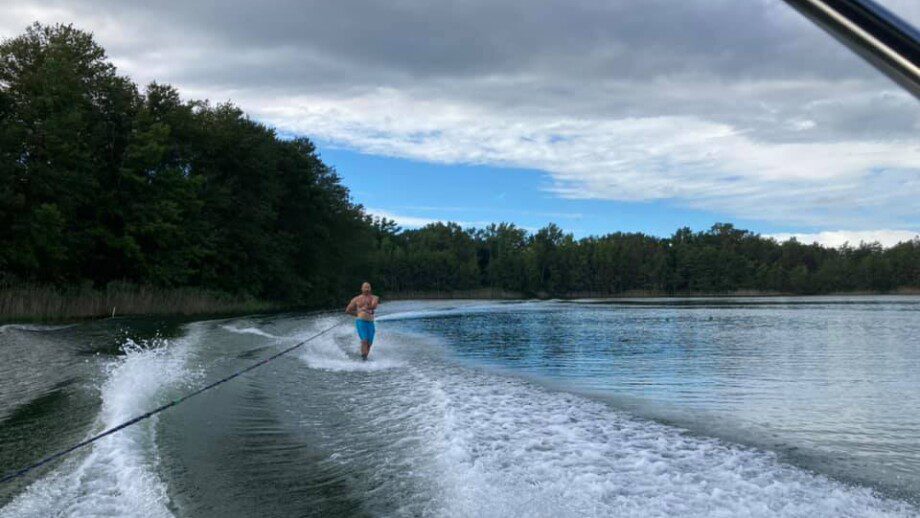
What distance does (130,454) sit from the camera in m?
6.70

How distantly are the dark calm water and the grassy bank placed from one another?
10.9 metres

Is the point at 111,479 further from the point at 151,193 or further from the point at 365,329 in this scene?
the point at 151,193

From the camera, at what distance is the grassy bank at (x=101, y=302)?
26.5 meters

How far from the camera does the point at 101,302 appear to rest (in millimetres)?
31000

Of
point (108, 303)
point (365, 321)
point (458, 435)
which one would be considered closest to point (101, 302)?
point (108, 303)

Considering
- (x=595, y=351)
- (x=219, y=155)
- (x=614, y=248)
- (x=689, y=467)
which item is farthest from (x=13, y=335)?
(x=614, y=248)

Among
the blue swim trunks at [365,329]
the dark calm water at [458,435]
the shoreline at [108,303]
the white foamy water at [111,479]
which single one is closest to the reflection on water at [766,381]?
the dark calm water at [458,435]

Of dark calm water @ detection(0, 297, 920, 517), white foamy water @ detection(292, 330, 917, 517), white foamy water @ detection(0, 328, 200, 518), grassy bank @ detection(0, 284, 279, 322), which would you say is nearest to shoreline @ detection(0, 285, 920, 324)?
grassy bank @ detection(0, 284, 279, 322)

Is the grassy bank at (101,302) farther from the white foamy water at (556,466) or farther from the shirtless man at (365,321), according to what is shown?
the white foamy water at (556,466)

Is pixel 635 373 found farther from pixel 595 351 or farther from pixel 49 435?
pixel 49 435

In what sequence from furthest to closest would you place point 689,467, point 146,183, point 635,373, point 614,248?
point 614,248 → point 146,183 → point 635,373 → point 689,467

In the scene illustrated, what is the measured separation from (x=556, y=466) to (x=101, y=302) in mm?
30018

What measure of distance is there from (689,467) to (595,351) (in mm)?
13259

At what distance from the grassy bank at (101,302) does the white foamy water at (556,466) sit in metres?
22.0
